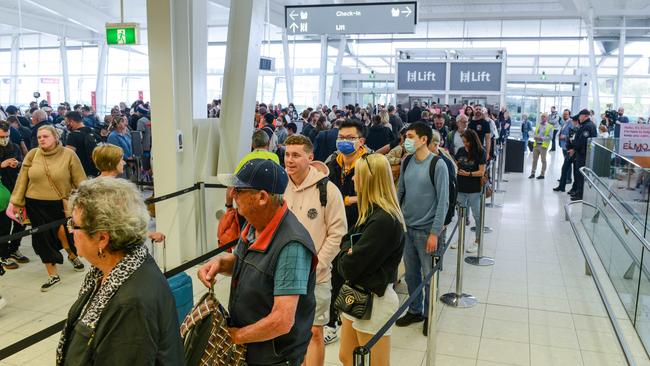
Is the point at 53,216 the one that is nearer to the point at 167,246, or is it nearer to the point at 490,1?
the point at 167,246

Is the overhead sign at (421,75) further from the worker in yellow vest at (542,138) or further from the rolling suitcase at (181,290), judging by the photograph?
the rolling suitcase at (181,290)

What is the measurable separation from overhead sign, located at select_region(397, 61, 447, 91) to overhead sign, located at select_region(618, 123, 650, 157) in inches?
272

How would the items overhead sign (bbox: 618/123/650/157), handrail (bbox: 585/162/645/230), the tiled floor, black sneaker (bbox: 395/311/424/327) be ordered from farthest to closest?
1. overhead sign (bbox: 618/123/650/157)
2. handrail (bbox: 585/162/645/230)
3. black sneaker (bbox: 395/311/424/327)
4. the tiled floor

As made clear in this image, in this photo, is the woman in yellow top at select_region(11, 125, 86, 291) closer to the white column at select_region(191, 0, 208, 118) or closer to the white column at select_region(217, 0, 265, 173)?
the white column at select_region(191, 0, 208, 118)

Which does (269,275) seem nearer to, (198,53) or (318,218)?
(318,218)

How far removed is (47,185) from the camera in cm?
606

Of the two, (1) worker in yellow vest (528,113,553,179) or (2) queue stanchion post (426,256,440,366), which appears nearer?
(2) queue stanchion post (426,256,440,366)

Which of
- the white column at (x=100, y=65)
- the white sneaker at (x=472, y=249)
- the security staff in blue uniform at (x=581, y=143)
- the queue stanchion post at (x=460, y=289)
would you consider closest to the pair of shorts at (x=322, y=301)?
the queue stanchion post at (x=460, y=289)

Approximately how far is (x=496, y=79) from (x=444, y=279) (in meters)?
10.4

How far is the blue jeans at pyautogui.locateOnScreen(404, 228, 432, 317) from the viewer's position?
4.81m

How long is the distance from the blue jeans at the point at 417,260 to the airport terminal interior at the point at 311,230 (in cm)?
2

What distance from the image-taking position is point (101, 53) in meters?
27.4

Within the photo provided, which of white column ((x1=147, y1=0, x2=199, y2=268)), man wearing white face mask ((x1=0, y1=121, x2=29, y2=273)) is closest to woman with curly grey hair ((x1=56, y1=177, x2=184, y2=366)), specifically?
white column ((x1=147, y1=0, x2=199, y2=268))

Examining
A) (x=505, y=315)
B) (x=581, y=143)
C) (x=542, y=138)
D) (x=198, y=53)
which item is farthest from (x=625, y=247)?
(x=542, y=138)
